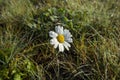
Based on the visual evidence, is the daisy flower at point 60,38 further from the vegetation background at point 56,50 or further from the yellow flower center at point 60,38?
the vegetation background at point 56,50

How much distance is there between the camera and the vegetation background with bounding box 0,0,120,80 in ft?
8.02

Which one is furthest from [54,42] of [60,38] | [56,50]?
[56,50]

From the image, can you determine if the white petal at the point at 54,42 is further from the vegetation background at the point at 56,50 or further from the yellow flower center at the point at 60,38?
the vegetation background at the point at 56,50

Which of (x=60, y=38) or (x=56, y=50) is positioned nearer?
(x=60, y=38)

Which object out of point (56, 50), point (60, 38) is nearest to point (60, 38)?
point (60, 38)

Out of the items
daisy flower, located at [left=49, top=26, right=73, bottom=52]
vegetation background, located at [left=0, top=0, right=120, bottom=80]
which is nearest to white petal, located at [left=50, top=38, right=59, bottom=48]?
daisy flower, located at [left=49, top=26, right=73, bottom=52]

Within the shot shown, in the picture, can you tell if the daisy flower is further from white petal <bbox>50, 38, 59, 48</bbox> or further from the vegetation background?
the vegetation background

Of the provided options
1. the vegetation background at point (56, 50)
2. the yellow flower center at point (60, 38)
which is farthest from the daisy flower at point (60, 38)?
the vegetation background at point (56, 50)

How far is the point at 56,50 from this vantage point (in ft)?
→ 8.82

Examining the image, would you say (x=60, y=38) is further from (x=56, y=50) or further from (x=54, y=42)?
(x=56, y=50)

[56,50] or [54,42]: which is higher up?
[54,42]

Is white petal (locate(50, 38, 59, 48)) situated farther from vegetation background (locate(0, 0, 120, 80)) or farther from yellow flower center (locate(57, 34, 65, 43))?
vegetation background (locate(0, 0, 120, 80))

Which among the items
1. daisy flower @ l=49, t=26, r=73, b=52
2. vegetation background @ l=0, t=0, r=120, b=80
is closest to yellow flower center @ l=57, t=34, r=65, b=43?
daisy flower @ l=49, t=26, r=73, b=52

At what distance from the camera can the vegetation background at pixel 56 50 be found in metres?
2.45
